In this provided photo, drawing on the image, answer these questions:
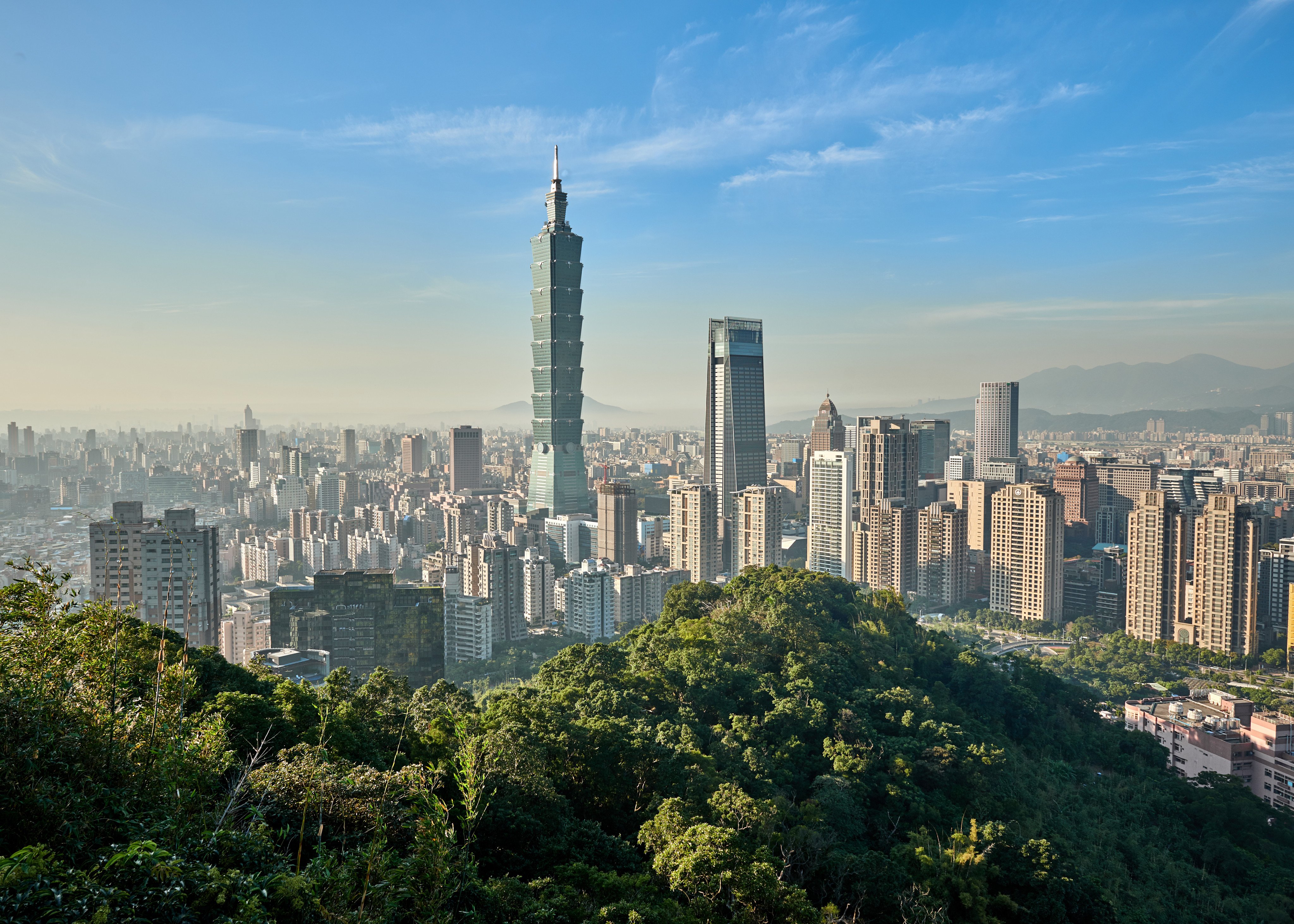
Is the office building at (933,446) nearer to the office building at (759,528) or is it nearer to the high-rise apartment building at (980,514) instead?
the high-rise apartment building at (980,514)

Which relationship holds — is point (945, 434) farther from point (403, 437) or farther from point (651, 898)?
point (651, 898)

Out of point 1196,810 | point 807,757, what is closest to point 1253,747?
point 1196,810


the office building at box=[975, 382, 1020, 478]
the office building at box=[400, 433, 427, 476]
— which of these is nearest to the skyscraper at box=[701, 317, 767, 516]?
the office building at box=[975, 382, 1020, 478]

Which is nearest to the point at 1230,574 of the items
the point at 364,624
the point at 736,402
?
the point at 364,624

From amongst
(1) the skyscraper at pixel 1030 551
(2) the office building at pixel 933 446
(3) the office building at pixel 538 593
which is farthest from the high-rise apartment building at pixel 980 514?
(2) the office building at pixel 933 446

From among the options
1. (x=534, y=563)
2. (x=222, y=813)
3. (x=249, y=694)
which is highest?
(x=222, y=813)

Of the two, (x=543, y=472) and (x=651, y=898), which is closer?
(x=651, y=898)
